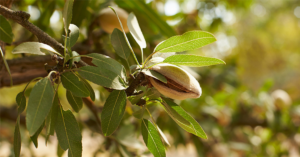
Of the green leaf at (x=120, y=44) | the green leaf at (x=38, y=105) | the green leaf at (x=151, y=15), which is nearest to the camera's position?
the green leaf at (x=38, y=105)

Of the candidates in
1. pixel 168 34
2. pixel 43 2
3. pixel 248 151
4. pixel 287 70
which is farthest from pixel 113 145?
pixel 287 70

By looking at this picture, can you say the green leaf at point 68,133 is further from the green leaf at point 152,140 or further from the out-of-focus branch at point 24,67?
the out-of-focus branch at point 24,67

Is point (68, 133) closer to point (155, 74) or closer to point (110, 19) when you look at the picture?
point (155, 74)

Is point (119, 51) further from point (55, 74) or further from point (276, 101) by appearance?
point (276, 101)

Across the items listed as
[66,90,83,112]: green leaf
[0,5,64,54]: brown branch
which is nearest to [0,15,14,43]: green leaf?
[0,5,64,54]: brown branch

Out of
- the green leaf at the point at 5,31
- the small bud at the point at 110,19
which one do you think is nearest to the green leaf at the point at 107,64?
the green leaf at the point at 5,31

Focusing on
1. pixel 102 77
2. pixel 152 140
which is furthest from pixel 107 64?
pixel 152 140
